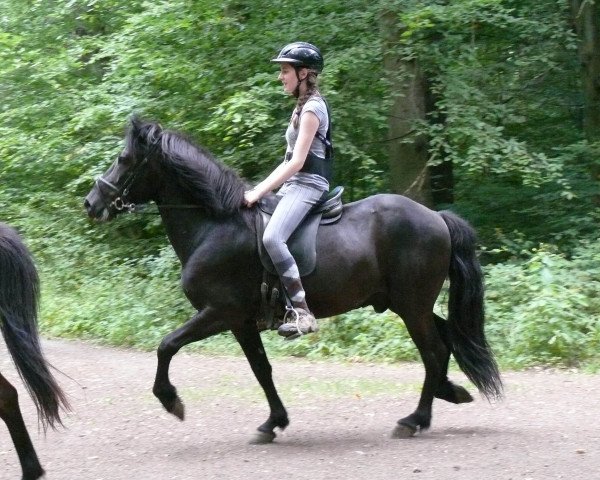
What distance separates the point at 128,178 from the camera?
707cm

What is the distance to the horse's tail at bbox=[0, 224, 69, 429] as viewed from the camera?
601 centimetres

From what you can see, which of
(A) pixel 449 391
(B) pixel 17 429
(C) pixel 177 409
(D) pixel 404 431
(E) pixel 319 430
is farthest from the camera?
(E) pixel 319 430

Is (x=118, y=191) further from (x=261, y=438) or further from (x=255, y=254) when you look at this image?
(x=261, y=438)

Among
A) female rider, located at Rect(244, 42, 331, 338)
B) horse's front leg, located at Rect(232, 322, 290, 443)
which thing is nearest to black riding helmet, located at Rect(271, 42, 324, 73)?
female rider, located at Rect(244, 42, 331, 338)

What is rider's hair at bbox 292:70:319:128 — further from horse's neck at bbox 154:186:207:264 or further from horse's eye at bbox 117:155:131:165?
horse's eye at bbox 117:155:131:165

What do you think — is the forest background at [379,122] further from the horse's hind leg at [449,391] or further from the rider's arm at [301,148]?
the rider's arm at [301,148]

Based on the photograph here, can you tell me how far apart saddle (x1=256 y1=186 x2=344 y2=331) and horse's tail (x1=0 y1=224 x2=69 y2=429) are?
5.42 feet

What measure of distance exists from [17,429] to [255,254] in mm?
2122

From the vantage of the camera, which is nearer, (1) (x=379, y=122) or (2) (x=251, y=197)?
(2) (x=251, y=197)

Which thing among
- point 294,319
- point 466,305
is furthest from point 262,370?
point 466,305

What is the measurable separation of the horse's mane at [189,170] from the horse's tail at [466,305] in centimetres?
177

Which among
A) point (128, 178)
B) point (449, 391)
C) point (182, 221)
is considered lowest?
point (449, 391)

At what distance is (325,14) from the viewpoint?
45.1 feet

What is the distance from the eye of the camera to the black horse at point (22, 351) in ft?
19.5
